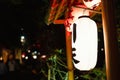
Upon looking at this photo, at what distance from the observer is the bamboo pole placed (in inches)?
156

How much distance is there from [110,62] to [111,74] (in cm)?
18

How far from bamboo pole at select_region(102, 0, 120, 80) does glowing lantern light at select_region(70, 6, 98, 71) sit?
36.7 inches

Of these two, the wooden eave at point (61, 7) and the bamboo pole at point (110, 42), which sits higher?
the wooden eave at point (61, 7)

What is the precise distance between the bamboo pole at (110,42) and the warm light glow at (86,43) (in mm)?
932

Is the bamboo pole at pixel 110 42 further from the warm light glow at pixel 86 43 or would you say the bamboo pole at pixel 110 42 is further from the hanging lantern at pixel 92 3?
the hanging lantern at pixel 92 3

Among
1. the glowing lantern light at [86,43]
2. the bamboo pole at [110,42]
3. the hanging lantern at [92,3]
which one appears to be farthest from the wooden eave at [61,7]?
the bamboo pole at [110,42]

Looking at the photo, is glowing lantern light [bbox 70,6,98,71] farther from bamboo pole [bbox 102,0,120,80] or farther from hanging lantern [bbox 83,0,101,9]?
bamboo pole [bbox 102,0,120,80]

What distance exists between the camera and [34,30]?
22156 millimetres

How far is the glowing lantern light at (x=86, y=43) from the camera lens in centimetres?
509

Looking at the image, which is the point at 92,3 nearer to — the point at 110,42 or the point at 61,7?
Answer: the point at 110,42

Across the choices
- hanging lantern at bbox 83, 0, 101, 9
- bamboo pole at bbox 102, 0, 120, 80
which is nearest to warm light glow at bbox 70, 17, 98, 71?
hanging lantern at bbox 83, 0, 101, 9

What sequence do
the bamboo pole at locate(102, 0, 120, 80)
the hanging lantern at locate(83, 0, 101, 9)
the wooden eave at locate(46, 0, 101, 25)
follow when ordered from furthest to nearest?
1. the wooden eave at locate(46, 0, 101, 25)
2. the hanging lantern at locate(83, 0, 101, 9)
3. the bamboo pole at locate(102, 0, 120, 80)

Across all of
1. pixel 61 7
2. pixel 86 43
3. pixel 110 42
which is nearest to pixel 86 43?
pixel 86 43

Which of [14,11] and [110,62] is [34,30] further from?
[110,62]
